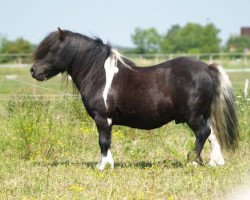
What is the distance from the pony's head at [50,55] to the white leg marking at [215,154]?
8.04ft

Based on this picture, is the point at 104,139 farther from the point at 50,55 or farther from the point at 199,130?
the point at 50,55

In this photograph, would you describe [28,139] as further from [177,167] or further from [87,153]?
[177,167]

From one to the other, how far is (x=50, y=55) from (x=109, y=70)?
935mm

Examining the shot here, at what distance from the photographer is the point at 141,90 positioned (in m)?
8.23

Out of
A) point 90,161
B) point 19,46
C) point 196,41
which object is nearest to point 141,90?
point 90,161

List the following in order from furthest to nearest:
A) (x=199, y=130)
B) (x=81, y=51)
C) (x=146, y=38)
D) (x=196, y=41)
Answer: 1. (x=146, y=38)
2. (x=196, y=41)
3. (x=81, y=51)
4. (x=199, y=130)

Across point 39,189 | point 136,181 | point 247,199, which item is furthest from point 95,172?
point 247,199

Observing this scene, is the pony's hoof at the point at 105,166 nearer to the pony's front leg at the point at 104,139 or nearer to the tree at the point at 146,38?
the pony's front leg at the point at 104,139

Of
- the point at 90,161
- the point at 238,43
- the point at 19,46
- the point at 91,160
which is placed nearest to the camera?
the point at 90,161

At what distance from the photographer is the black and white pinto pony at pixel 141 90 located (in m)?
8.15

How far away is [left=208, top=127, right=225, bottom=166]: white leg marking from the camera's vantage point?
330 inches

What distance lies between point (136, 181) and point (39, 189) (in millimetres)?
1252

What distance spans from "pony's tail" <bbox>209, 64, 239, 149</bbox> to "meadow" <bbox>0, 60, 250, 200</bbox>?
0.38 metres

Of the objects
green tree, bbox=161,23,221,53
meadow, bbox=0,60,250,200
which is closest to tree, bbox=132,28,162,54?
green tree, bbox=161,23,221,53
